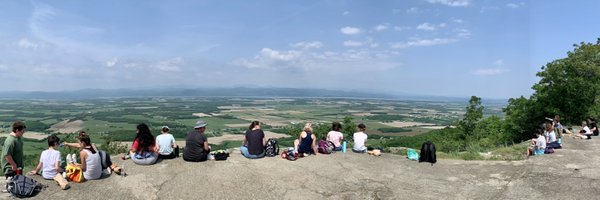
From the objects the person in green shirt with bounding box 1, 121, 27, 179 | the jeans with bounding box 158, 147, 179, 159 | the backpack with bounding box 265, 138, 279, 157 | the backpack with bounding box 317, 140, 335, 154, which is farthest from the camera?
the backpack with bounding box 317, 140, 335, 154

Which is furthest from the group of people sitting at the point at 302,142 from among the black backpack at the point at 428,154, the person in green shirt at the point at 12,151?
the person in green shirt at the point at 12,151

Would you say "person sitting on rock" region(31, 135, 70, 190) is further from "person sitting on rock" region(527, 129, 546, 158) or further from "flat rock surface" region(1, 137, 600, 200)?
"person sitting on rock" region(527, 129, 546, 158)

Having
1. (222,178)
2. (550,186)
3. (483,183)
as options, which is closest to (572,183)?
(550,186)

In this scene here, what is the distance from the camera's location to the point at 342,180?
32.6 ft

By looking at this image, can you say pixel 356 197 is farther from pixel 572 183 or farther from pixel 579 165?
pixel 579 165

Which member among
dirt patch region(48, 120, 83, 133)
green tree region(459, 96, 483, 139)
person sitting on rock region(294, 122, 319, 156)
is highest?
person sitting on rock region(294, 122, 319, 156)

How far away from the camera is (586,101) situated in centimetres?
2848

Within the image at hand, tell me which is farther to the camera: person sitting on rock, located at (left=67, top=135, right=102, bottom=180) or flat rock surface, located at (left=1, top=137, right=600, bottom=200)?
person sitting on rock, located at (left=67, top=135, right=102, bottom=180)

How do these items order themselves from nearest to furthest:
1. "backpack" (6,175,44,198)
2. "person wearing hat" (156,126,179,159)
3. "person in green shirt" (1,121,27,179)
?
"backpack" (6,175,44,198) < "person in green shirt" (1,121,27,179) < "person wearing hat" (156,126,179,159)

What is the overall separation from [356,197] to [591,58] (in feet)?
105

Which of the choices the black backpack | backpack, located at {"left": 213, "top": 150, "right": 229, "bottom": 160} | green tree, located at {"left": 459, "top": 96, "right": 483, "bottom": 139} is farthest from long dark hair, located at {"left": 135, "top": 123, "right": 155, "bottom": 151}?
green tree, located at {"left": 459, "top": 96, "right": 483, "bottom": 139}

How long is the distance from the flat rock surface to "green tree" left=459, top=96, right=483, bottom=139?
110 feet

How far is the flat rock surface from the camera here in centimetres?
873

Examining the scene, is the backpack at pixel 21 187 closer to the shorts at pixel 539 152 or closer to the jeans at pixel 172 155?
the jeans at pixel 172 155
